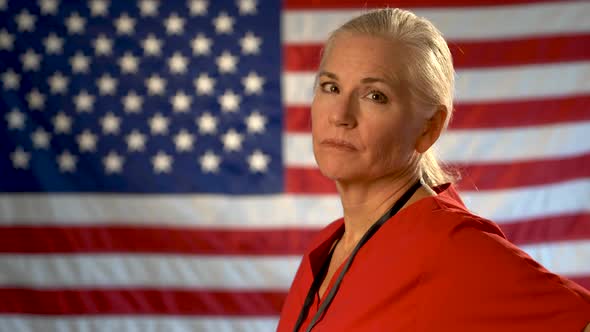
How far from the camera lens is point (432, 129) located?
1.31 meters

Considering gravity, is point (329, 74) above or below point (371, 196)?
above

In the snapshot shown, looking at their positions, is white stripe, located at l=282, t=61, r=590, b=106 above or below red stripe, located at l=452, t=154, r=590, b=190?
above

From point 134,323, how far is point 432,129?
1.85m

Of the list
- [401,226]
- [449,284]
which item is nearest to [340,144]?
[401,226]

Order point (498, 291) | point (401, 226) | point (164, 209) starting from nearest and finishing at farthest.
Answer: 1. point (498, 291)
2. point (401, 226)
3. point (164, 209)

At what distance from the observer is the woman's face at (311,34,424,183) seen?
1225mm

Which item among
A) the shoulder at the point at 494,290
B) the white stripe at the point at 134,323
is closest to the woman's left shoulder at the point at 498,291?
the shoulder at the point at 494,290

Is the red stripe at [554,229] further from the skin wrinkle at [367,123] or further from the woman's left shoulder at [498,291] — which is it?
the woman's left shoulder at [498,291]

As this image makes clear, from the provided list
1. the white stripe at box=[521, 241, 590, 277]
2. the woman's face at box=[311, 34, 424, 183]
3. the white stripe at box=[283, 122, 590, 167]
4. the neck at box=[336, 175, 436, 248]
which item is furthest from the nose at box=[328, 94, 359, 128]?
the white stripe at box=[521, 241, 590, 277]

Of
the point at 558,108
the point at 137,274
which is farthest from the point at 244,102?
the point at 558,108

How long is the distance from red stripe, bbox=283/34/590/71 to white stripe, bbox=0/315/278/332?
916 millimetres

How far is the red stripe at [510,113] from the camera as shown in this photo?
283 centimetres

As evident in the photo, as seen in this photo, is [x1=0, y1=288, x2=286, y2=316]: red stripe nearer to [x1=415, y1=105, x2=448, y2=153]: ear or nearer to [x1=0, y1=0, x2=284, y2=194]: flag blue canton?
[x1=0, y1=0, x2=284, y2=194]: flag blue canton

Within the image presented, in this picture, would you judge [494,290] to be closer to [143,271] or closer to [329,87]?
[329,87]
